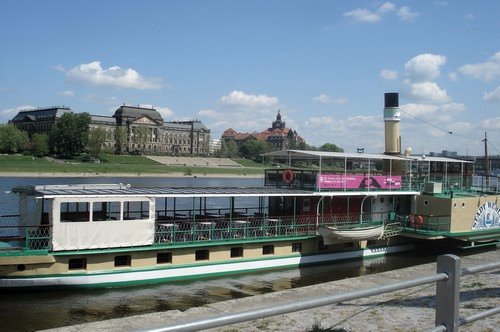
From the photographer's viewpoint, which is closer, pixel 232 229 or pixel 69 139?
pixel 232 229

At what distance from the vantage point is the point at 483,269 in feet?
15.3

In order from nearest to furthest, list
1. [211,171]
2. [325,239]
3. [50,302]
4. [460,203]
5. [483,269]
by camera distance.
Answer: [483,269]
[50,302]
[325,239]
[460,203]
[211,171]

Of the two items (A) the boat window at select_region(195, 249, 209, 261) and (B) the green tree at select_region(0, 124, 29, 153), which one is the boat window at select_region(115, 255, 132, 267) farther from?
(B) the green tree at select_region(0, 124, 29, 153)

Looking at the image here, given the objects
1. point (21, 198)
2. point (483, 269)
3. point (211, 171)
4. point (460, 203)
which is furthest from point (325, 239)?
point (211, 171)

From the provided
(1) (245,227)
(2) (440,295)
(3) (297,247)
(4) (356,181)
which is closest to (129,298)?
(1) (245,227)

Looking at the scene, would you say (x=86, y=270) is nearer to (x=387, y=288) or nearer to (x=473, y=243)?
(x=387, y=288)

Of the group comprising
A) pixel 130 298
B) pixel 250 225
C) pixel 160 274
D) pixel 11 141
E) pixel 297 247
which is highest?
pixel 11 141

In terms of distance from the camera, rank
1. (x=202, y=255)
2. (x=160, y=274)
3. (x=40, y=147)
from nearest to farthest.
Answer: (x=160, y=274), (x=202, y=255), (x=40, y=147)

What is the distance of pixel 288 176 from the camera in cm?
2827

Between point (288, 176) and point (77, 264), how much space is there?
1235 cm

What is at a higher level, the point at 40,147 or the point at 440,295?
the point at 40,147

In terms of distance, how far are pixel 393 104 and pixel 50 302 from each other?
87.2 feet

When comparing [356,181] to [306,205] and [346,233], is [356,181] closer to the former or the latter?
[306,205]

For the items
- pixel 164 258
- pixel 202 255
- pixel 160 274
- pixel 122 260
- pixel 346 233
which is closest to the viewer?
pixel 122 260
